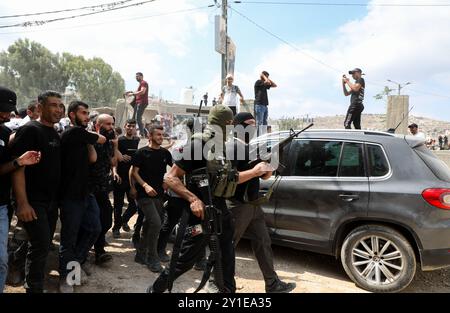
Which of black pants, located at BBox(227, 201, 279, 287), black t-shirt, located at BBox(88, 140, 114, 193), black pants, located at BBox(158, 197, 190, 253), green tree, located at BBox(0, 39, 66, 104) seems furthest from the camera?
green tree, located at BBox(0, 39, 66, 104)

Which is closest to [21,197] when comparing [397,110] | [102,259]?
[102,259]

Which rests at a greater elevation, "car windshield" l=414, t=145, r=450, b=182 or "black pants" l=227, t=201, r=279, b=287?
"car windshield" l=414, t=145, r=450, b=182

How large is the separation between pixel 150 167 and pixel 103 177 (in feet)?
1.85

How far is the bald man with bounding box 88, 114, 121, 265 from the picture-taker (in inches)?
157

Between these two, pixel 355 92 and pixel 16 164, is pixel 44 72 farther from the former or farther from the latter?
pixel 16 164

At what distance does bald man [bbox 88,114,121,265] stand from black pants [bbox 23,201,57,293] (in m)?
0.86

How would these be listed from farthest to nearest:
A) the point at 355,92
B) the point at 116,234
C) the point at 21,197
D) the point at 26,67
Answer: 1. the point at 26,67
2. the point at 355,92
3. the point at 116,234
4. the point at 21,197

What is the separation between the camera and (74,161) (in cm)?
343

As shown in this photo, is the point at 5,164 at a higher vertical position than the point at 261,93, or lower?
lower

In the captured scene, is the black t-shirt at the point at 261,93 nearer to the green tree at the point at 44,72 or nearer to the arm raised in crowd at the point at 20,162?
the arm raised in crowd at the point at 20,162

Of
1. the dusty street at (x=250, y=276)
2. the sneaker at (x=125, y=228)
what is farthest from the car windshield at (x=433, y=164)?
the sneaker at (x=125, y=228)

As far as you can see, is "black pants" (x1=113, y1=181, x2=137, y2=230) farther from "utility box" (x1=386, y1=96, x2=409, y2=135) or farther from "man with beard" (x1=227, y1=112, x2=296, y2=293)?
"utility box" (x1=386, y1=96, x2=409, y2=135)

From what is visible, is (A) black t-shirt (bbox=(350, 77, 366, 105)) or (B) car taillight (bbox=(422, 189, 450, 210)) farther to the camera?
(A) black t-shirt (bbox=(350, 77, 366, 105))

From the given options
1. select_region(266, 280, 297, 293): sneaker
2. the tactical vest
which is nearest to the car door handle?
select_region(266, 280, 297, 293): sneaker
